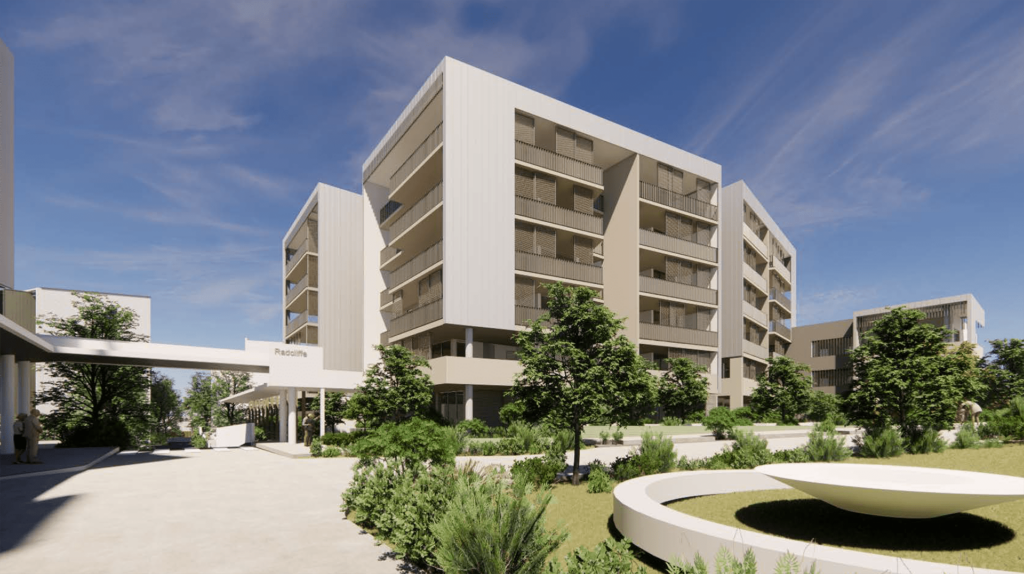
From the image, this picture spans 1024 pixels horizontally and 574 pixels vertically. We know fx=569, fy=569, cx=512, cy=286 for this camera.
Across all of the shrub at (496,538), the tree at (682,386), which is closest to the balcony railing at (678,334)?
the tree at (682,386)

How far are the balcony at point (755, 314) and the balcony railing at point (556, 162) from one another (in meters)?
22.3

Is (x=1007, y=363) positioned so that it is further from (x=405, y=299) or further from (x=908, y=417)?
(x=405, y=299)

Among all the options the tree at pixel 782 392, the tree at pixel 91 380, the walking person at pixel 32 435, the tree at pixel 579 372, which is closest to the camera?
the tree at pixel 579 372

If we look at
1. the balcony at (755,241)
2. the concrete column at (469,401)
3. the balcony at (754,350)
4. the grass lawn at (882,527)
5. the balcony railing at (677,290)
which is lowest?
the concrete column at (469,401)

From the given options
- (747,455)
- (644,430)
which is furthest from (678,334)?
(747,455)

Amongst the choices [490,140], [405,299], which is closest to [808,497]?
[490,140]

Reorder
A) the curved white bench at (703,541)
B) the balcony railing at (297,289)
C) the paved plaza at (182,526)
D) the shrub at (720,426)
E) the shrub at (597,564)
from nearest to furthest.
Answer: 1. the curved white bench at (703,541)
2. the shrub at (597,564)
3. the paved plaza at (182,526)
4. the shrub at (720,426)
5. the balcony railing at (297,289)

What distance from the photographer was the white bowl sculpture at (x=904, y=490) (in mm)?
7391

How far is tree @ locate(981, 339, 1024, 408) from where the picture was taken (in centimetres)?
5009

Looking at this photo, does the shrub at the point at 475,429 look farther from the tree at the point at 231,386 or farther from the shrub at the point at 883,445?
the tree at the point at 231,386

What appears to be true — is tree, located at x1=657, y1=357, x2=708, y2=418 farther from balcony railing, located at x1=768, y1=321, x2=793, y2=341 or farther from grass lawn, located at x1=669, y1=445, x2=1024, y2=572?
grass lawn, located at x1=669, y1=445, x2=1024, y2=572

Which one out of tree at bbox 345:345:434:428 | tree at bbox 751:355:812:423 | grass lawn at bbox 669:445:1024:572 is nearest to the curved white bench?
grass lawn at bbox 669:445:1024:572

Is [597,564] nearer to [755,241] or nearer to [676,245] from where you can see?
[676,245]

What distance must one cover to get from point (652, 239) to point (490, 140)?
48.0 feet
